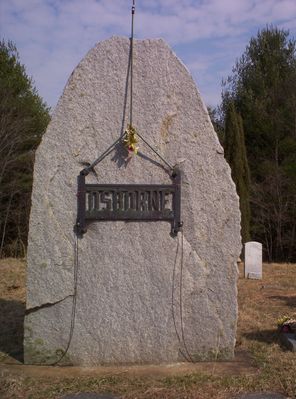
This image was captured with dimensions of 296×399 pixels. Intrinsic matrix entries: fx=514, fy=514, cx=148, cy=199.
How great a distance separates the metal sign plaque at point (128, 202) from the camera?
14.9ft

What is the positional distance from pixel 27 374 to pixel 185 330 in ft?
4.59

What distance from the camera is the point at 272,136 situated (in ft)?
61.7

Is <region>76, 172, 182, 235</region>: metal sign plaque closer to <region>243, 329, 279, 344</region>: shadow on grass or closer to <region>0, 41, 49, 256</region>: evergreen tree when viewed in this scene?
<region>243, 329, 279, 344</region>: shadow on grass

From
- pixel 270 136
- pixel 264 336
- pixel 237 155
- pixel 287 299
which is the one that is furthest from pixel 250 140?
pixel 264 336

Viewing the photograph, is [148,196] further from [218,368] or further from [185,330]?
[218,368]

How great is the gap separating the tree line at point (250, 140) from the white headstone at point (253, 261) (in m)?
3.62

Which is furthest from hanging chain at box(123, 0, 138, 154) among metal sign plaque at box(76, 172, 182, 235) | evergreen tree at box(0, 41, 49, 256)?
evergreen tree at box(0, 41, 49, 256)

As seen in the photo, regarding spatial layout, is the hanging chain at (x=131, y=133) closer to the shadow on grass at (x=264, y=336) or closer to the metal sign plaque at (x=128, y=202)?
the metal sign plaque at (x=128, y=202)

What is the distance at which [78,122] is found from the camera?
4.57m

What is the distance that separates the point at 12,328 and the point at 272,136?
48.8ft

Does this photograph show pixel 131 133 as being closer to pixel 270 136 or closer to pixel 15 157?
pixel 15 157

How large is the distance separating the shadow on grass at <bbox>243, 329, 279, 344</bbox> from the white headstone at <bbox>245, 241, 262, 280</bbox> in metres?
4.40

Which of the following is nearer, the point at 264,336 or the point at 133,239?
the point at 133,239

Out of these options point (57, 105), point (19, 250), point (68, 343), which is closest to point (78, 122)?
point (57, 105)
